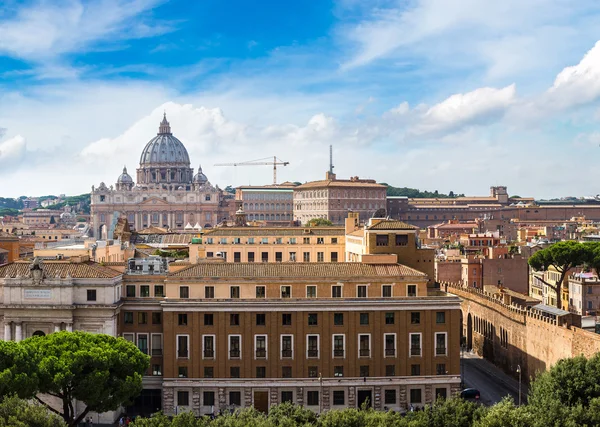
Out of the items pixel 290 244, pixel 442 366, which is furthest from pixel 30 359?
pixel 290 244

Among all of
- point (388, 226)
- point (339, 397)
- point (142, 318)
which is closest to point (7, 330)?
point (142, 318)

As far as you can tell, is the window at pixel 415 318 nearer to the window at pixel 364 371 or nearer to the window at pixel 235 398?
the window at pixel 364 371

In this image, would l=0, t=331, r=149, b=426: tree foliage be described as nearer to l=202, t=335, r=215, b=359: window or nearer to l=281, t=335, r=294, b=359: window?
l=202, t=335, r=215, b=359: window

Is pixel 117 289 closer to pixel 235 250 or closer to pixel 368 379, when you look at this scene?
pixel 368 379

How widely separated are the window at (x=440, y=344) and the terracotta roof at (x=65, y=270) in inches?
683

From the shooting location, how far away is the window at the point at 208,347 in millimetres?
52875

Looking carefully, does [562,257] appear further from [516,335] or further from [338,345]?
[338,345]

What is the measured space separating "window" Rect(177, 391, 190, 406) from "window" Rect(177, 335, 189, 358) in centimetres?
193

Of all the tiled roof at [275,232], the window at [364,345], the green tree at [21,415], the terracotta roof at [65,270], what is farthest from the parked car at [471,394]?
the green tree at [21,415]

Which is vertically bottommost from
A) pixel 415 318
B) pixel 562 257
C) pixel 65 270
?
pixel 415 318

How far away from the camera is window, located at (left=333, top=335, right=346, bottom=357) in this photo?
52.9m

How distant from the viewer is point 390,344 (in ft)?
174

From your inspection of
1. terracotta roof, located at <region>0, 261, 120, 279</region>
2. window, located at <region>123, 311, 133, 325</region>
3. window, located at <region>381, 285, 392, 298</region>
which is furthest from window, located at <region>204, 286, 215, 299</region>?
window, located at <region>381, 285, 392, 298</region>

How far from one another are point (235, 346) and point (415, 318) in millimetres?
9641
